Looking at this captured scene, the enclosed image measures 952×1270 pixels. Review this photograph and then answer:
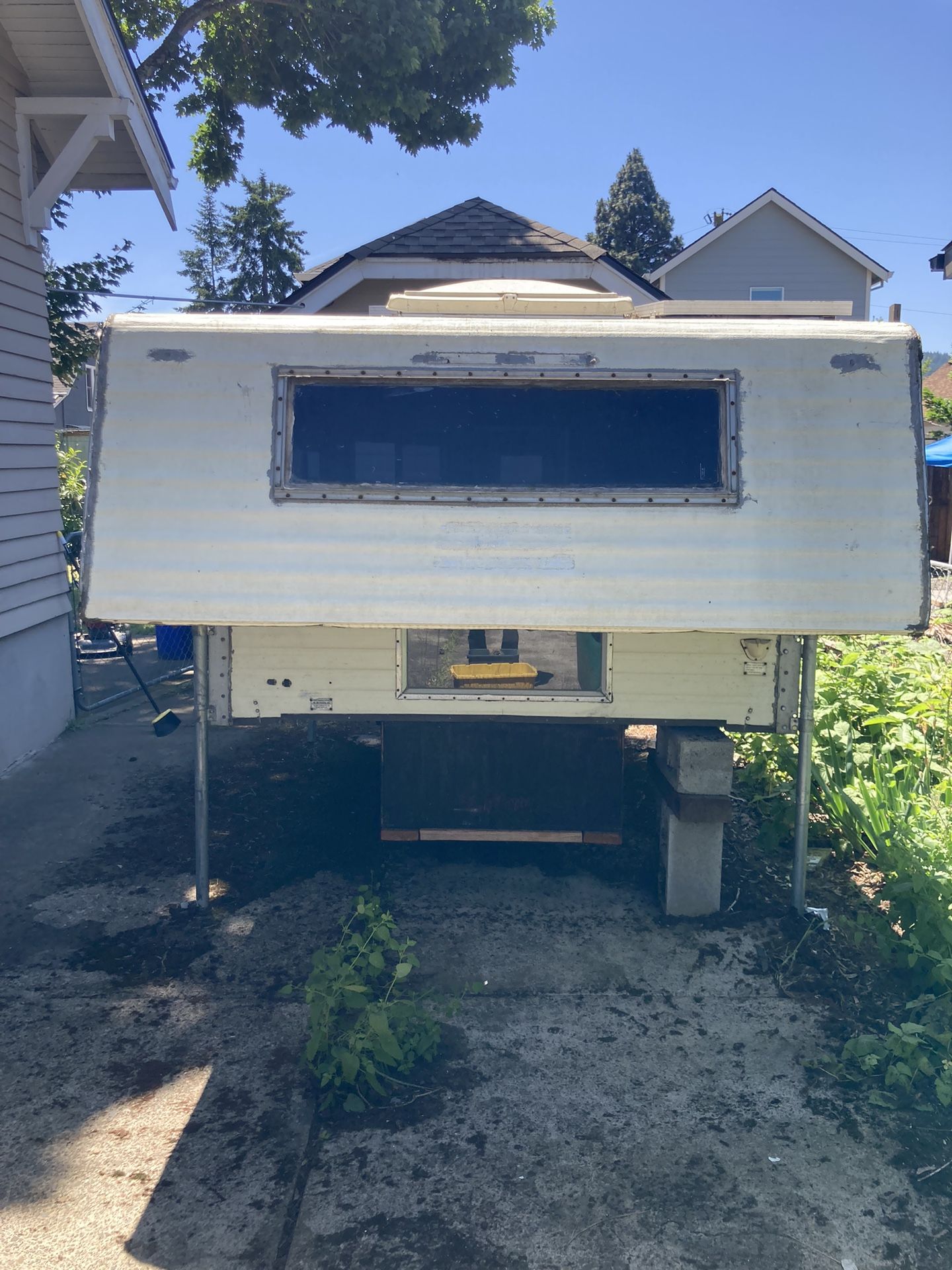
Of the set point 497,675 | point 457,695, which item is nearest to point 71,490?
point 457,695

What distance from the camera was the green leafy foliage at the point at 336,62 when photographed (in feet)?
38.3

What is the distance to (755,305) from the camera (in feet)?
17.3

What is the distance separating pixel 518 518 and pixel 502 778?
5.24 feet

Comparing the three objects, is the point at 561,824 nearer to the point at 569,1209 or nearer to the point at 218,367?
the point at 569,1209

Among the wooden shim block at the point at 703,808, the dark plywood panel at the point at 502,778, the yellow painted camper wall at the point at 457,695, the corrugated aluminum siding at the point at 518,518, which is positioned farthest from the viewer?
the dark plywood panel at the point at 502,778

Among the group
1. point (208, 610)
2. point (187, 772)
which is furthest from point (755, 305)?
point (187, 772)

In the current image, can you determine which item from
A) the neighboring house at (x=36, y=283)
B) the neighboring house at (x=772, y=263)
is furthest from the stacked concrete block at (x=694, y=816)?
the neighboring house at (x=772, y=263)

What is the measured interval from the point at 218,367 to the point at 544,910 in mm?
3169

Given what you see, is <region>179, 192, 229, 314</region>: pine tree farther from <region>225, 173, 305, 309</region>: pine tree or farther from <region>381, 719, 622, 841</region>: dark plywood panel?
<region>381, 719, 622, 841</region>: dark plywood panel

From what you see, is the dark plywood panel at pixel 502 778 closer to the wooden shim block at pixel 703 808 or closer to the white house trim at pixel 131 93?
the wooden shim block at pixel 703 808

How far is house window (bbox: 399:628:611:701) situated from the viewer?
15.2 feet

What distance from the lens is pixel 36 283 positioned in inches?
316

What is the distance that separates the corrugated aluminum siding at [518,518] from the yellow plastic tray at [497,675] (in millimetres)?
566

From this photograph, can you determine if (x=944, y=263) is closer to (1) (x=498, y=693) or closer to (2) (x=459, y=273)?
(2) (x=459, y=273)
